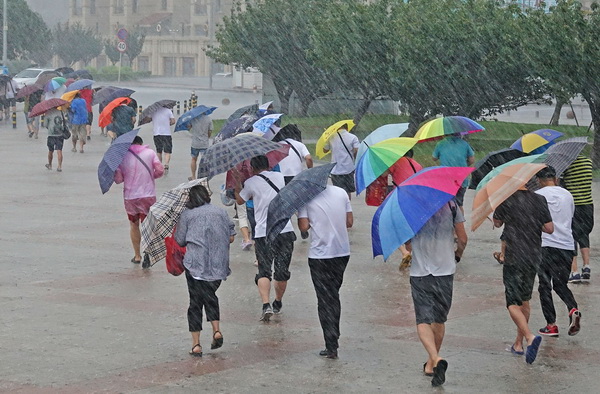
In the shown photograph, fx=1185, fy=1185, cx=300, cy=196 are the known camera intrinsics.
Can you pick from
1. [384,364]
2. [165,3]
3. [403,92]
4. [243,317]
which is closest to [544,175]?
[384,364]

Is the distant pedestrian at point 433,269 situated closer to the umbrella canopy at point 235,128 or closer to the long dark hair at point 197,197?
the long dark hair at point 197,197

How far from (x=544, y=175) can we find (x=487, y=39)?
18392 mm

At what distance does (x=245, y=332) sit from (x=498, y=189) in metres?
2.79

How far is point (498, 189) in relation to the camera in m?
9.14

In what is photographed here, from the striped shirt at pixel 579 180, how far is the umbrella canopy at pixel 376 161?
241cm

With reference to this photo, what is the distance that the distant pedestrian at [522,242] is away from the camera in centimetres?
943

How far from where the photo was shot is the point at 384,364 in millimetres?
9445

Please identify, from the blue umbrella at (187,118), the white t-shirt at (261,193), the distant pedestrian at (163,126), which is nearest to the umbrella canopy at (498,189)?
the white t-shirt at (261,193)

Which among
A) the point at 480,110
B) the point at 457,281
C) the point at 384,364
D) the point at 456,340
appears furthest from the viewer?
the point at 480,110

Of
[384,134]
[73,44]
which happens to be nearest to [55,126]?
[384,134]

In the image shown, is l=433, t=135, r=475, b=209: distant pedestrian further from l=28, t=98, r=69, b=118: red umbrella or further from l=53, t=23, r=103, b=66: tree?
l=53, t=23, r=103, b=66: tree

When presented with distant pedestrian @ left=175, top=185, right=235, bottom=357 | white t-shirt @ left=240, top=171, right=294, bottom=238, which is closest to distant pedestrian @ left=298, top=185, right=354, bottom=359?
distant pedestrian @ left=175, top=185, right=235, bottom=357

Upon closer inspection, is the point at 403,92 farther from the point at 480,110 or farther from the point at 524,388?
the point at 524,388

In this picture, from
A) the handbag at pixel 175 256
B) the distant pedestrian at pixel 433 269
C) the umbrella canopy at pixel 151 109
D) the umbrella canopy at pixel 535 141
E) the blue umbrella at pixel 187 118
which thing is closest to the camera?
the distant pedestrian at pixel 433 269
